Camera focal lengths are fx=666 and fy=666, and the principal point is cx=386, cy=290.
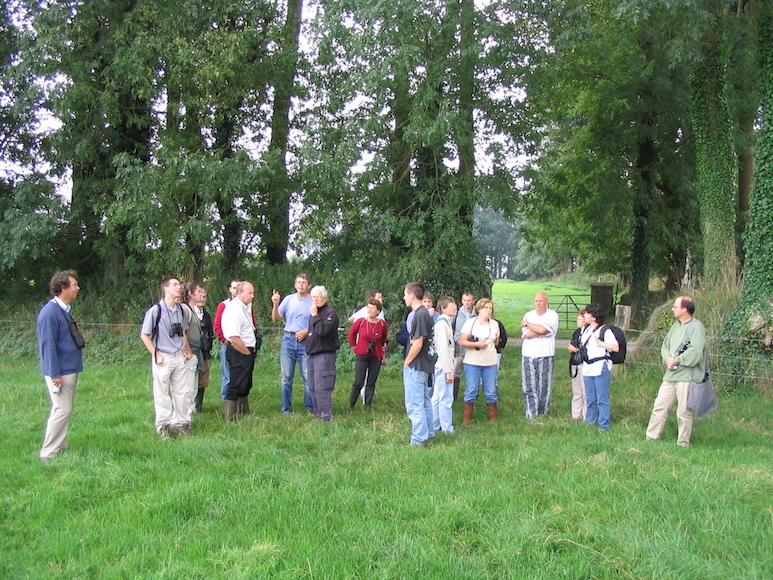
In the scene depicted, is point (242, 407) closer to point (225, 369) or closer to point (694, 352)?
point (225, 369)

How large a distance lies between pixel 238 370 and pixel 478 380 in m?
3.13

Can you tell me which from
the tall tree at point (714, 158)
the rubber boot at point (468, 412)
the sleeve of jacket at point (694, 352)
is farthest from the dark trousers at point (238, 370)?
the tall tree at point (714, 158)

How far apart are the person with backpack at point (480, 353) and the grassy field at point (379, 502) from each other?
0.51 m

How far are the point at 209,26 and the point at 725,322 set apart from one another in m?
12.4

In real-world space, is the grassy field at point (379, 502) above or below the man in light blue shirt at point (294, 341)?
below

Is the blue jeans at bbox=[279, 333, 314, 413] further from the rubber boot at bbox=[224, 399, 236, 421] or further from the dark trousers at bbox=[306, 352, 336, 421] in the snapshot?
the rubber boot at bbox=[224, 399, 236, 421]

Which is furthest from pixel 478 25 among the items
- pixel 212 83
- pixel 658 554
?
pixel 658 554

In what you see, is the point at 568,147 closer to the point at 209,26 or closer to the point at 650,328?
the point at 650,328

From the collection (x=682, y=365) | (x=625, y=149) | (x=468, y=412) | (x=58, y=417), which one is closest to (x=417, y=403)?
(x=468, y=412)

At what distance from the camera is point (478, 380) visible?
8.87 m

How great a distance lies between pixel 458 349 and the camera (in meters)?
9.73

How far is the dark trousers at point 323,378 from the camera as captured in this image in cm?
831

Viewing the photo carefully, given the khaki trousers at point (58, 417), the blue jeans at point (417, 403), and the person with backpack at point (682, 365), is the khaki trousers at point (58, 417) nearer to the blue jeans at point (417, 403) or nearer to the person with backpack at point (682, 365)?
the blue jeans at point (417, 403)

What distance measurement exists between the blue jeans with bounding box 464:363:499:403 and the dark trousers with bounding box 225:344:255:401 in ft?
9.19
